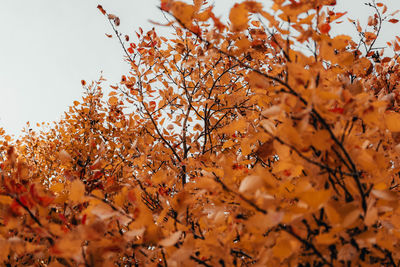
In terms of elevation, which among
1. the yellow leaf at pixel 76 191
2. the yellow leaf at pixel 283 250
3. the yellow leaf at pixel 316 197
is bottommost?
the yellow leaf at pixel 283 250

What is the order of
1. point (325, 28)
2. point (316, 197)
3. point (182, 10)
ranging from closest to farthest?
point (316, 197) < point (182, 10) < point (325, 28)

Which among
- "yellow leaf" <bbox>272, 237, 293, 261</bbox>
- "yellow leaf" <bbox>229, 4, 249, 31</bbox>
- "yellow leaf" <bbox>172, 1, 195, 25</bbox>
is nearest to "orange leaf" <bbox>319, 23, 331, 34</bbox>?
"yellow leaf" <bbox>229, 4, 249, 31</bbox>

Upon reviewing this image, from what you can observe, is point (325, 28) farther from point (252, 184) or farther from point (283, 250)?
point (283, 250)

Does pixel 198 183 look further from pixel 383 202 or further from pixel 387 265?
pixel 387 265

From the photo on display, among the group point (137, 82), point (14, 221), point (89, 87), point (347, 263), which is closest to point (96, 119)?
point (89, 87)

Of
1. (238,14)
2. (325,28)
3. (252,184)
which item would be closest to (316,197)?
(252,184)

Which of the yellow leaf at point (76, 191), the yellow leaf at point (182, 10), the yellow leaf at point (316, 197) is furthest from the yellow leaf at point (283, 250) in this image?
the yellow leaf at point (182, 10)

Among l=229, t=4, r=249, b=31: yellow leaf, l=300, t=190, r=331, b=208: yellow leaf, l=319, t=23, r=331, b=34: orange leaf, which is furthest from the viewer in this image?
l=319, t=23, r=331, b=34: orange leaf

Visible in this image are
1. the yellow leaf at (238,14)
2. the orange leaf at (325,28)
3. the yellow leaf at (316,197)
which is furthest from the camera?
the orange leaf at (325,28)

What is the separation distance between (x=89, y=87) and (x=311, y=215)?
7745mm

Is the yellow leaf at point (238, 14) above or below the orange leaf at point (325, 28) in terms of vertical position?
below

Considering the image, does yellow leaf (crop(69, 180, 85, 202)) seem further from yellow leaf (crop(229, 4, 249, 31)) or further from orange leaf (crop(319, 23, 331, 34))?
orange leaf (crop(319, 23, 331, 34))

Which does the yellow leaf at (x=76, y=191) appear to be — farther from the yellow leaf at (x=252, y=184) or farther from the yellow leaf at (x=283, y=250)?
the yellow leaf at (x=283, y=250)

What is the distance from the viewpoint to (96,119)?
6824mm
